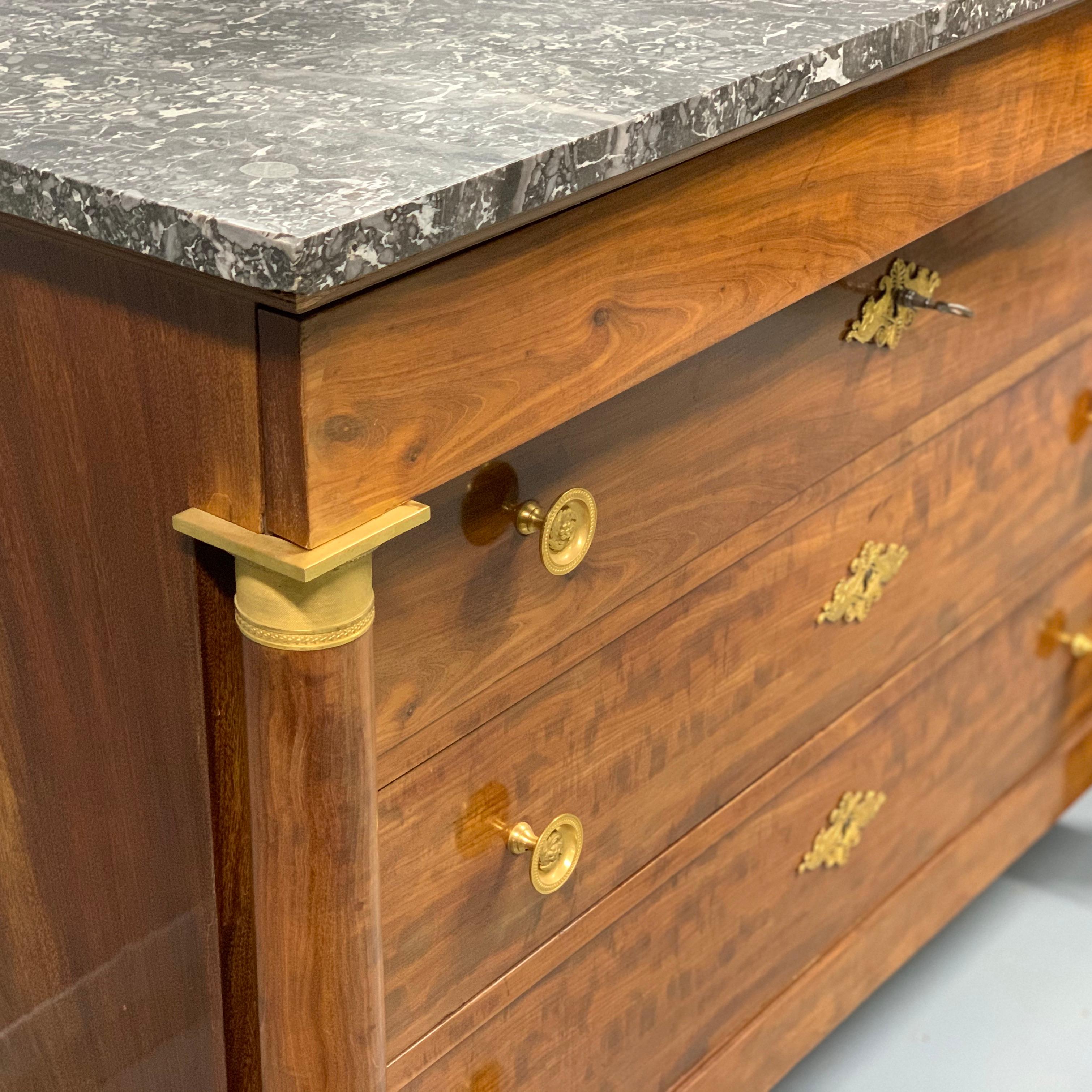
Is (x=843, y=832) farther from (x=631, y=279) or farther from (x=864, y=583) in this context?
(x=631, y=279)

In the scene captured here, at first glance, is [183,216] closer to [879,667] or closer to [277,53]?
[277,53]

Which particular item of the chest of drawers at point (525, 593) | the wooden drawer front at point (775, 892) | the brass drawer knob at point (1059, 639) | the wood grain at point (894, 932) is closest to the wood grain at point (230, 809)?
the chest of drawers at point (525, 593)

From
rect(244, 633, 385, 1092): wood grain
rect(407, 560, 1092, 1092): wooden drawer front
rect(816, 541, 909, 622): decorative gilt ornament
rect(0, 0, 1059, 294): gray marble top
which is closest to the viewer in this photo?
rect(0, 0, 1059, 294): gray marble top

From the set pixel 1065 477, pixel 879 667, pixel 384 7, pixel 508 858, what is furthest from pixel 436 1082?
pixel 1065 477

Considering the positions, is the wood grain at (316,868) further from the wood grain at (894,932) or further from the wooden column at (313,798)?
the wood grain at (894,932)

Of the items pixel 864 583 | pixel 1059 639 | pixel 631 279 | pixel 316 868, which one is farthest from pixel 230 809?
pixel 1059 639

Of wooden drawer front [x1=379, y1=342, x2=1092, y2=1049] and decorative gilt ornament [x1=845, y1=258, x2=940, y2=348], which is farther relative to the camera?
decorative gilt ornament [x1=845, y1=258, x2=940, y2=348]

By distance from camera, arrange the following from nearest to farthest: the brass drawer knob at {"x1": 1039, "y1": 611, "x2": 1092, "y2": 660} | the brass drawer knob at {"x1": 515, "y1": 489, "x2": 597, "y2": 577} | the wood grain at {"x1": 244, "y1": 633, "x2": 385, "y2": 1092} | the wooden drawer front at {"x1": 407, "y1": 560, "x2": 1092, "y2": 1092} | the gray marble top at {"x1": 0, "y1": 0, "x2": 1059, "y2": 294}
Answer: the gray marble top at {"x1": 0, "y1": 0, "x2": 1059, "y2": 294} < the wood grain at {"x1": 244, "y1": 633, "x2": 385, "y2": 1092} < the brass drawer knob at {"x1": 515, "y1": 489, "x2": 597, "y2": 577} < the wooden drawer front at {"x1": 407, "y1": 560, "x2": 1092, "y2": 1092} < the brass drawer knob at {"x1": 1039, "y1": 611, "x2": 1092, "y2": 660}

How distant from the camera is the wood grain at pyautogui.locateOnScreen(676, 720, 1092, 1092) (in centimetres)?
130

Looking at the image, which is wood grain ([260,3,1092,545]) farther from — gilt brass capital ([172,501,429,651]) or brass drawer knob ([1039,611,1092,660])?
brass drawer knob ([1039,611,1092,660])

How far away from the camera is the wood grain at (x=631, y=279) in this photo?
649mm

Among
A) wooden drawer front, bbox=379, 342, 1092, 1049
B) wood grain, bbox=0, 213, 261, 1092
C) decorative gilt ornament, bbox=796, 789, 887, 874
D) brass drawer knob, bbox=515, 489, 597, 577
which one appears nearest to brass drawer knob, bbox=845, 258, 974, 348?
wooden drawer front, bbox=379, 342, 1092, 1049

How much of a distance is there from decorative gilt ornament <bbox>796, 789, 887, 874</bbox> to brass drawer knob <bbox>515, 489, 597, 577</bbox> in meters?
0.50

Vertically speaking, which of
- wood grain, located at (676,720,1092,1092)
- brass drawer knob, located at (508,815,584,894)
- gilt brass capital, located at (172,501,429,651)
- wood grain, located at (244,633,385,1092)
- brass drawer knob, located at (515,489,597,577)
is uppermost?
gilt brass capital, located at (172,501,429,651)
